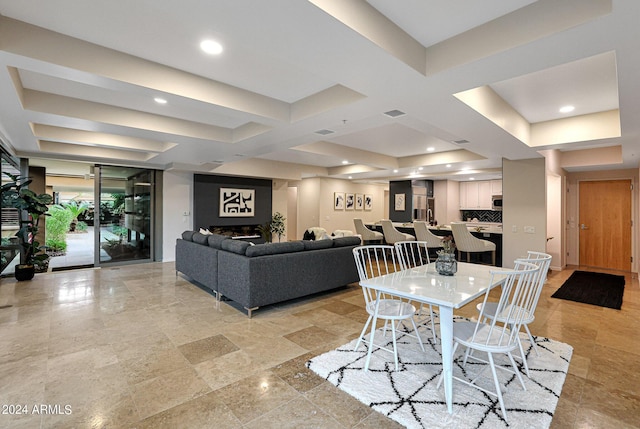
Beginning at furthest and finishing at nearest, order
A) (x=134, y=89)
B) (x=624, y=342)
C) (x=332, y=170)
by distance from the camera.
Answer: (x=332, y=170) < (x=624, y=342) < (x=134, y=89)

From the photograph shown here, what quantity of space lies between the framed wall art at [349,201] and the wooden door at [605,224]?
6.47m

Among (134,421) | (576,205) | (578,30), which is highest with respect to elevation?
(578,30)

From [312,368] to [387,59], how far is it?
2.45m

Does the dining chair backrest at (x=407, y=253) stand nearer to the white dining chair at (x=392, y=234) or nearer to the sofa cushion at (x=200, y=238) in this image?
the white dining chair at (x=392, y=234)

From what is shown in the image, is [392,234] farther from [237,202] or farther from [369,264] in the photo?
[237,202]

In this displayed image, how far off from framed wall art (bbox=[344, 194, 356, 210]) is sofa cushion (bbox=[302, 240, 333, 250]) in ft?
21.8

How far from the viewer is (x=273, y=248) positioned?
159 inches

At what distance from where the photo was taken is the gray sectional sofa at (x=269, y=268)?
3.80 metres

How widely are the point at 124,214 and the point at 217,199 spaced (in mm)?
2229

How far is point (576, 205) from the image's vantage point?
7.31 metres

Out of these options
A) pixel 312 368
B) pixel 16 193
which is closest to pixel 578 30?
pixel 312 368

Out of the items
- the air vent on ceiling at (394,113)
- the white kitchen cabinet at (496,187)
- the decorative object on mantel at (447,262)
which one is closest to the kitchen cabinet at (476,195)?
the white kitchen cabinet at (496,187)

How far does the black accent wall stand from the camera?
7.98 metres

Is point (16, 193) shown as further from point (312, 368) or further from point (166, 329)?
point (312, 368)
